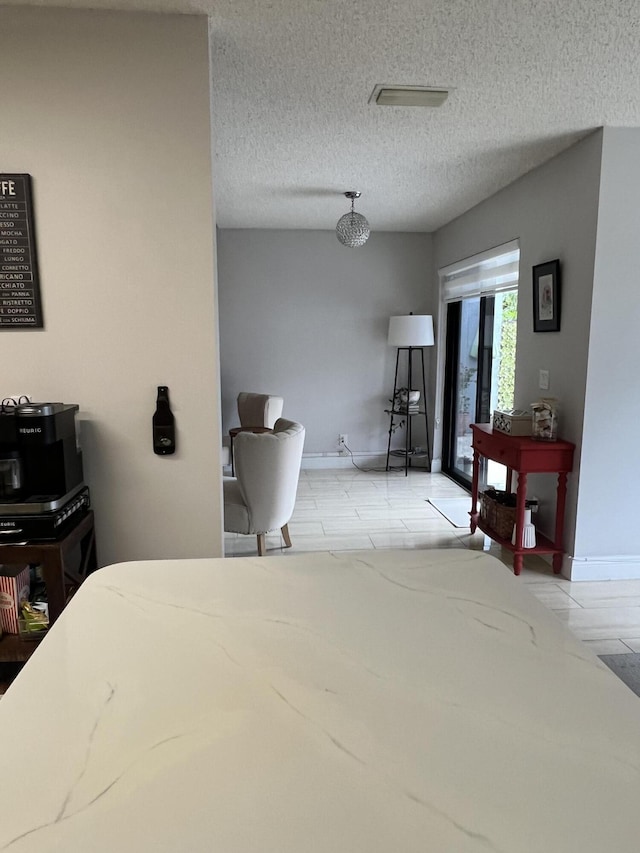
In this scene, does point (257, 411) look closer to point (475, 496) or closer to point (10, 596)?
point (475, 496)

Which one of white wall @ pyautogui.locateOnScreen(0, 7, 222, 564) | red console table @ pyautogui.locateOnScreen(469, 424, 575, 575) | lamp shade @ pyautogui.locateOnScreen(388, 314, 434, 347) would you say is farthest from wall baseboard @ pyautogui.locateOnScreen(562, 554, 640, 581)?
lamp shade @ pyautogui.locateOnScreen(388, 314, 434, 347)

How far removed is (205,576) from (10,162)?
65.7 inches

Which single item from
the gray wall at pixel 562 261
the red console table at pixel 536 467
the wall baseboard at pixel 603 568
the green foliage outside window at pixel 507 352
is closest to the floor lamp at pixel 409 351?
the green foliage outside window at pixel 507 352

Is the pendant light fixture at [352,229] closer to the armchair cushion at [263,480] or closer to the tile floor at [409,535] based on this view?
the armchair cushion at [263,480]

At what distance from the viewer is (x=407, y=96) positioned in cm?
257

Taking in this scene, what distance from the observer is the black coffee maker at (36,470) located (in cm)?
184

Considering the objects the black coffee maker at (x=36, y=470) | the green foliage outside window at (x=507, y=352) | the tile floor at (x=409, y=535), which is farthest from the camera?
the green foliage outside window at (x=507, y=352)

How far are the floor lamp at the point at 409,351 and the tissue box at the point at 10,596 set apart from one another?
4.29m

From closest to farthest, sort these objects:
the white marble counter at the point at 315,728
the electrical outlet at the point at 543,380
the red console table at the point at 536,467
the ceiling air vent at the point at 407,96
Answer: the white marble counter at the point at 315,728 → the ceiling air vent at the point at 407,96 → the red console table at the point at 536,467 → the electrical outlet at the point at 543,380

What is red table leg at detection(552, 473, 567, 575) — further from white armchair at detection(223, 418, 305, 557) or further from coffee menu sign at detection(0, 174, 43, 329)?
coffee menu sign at detection(0, 174, 43, 329)

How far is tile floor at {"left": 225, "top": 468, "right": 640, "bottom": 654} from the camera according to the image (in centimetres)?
286

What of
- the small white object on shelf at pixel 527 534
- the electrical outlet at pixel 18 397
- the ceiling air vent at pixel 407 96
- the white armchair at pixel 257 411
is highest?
the ceiling air vent at pixel 407 96

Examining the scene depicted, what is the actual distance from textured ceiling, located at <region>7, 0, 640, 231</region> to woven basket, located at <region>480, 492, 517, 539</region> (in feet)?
6.86

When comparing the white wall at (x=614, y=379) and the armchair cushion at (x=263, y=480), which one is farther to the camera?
the armchair cushion at (x=263, y=480)
